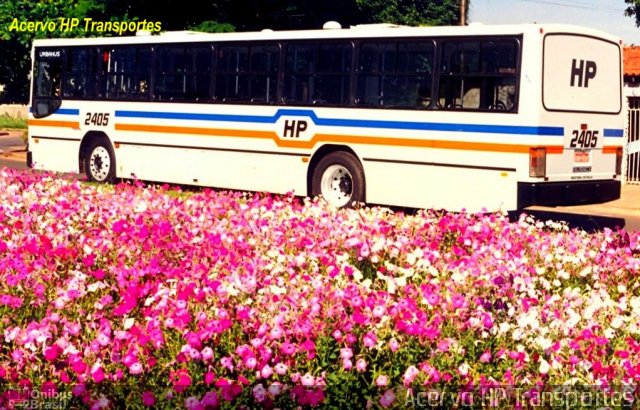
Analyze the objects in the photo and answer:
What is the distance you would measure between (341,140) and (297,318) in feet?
40.0

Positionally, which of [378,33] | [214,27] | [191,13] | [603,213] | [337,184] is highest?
[191,13]

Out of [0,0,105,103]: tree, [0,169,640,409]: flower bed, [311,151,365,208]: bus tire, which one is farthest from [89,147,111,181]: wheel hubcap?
[0,169,640,409]: flower bed

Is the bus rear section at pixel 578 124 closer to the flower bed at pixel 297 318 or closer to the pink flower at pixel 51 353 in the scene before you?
the flower bed at pixel 297 318

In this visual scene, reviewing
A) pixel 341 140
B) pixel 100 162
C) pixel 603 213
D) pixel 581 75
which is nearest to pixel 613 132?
pixel 581 75

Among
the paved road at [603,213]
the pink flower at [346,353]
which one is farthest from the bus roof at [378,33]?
the pink flower at [346,353]

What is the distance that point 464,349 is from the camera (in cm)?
670

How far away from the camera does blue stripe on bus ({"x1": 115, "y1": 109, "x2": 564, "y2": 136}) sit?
1675 centimetres

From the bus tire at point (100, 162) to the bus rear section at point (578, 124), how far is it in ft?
29.4

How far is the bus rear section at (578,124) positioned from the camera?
54.9 ft

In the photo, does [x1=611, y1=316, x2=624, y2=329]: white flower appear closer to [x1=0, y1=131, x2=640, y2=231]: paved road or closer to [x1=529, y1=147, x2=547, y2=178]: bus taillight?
[x1=529, y1=147, x2=547, y2=178]: bus taillight

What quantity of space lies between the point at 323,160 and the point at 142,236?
955cm

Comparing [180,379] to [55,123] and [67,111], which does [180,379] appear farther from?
[55,123]

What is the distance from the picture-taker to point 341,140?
741 inches

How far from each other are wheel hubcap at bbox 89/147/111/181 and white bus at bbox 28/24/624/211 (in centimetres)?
4
